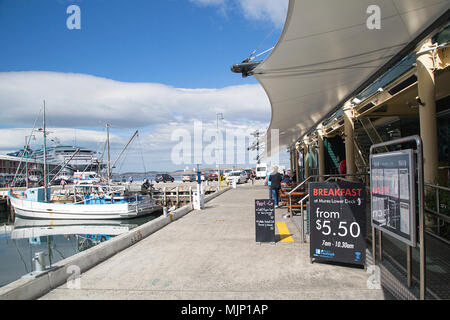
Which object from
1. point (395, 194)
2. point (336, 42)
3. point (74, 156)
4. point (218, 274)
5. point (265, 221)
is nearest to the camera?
point (395, 194)

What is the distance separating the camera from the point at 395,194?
3545 mm

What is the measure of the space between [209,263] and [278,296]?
1878 mm

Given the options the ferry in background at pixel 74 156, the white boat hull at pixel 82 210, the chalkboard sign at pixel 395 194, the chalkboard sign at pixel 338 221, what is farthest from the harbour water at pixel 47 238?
the ferry in background at pixel 74 156

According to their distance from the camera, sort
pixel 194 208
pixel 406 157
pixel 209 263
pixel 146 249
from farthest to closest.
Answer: pixel 194 208, pixel 146 249, pixel 209 263, pixel 406 157

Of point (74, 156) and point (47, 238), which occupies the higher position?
point (74, 156)

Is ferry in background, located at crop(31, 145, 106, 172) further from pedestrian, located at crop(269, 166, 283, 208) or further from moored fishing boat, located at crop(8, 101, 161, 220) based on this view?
pedestrian, located at crop(269, 166, 283, 208)

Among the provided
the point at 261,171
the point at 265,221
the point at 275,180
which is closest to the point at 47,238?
the point at 275,180

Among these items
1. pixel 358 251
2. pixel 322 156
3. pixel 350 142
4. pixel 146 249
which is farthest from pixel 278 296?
pixel 322 156

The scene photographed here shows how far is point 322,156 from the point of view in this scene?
17797 mm

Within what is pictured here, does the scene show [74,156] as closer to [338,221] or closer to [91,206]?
[91,206]

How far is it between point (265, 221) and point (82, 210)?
24023 millimetres

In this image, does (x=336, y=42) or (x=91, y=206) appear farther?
(x=91, y=206)

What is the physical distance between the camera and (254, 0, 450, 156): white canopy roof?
16.4 ft
